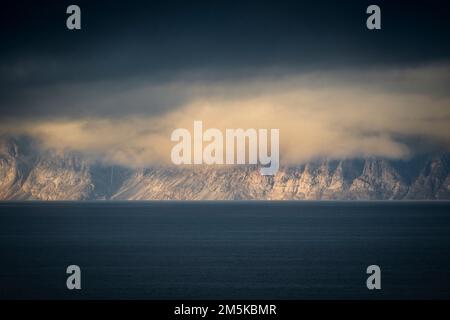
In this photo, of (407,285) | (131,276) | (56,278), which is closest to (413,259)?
(407,285)

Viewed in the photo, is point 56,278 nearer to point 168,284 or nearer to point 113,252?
point 168,284

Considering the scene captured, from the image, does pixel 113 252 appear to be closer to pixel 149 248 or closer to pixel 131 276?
pixel 149 248

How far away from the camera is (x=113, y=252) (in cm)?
17275

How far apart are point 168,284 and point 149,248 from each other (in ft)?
214
